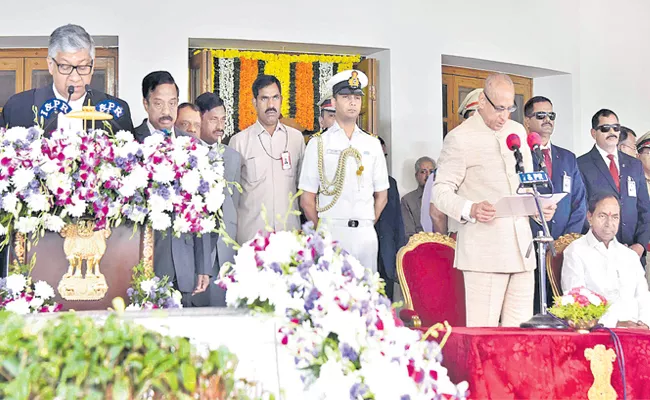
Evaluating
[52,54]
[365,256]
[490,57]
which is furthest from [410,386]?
[490,57]

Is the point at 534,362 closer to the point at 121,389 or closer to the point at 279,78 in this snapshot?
the point at 121,389

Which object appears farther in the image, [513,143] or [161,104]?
[161,104]

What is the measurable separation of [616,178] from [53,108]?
12.0 feet

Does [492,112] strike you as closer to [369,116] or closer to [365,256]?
[365,256]

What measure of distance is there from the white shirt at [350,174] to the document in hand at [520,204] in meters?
1.04

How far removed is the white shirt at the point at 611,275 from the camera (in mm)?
4074

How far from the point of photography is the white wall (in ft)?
21.3

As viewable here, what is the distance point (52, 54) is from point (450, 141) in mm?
1631

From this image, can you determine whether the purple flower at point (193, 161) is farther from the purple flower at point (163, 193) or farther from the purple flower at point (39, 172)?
the purple flower at point (39, 172)

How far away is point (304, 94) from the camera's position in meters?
7.27

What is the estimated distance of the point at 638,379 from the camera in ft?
A: 7.95

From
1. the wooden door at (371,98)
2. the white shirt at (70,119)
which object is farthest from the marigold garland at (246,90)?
the white shirt at (70,119)

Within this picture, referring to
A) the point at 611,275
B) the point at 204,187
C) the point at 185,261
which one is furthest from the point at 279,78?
the point at 204,187

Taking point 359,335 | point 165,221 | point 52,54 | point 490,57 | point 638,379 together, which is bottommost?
point 638,379
